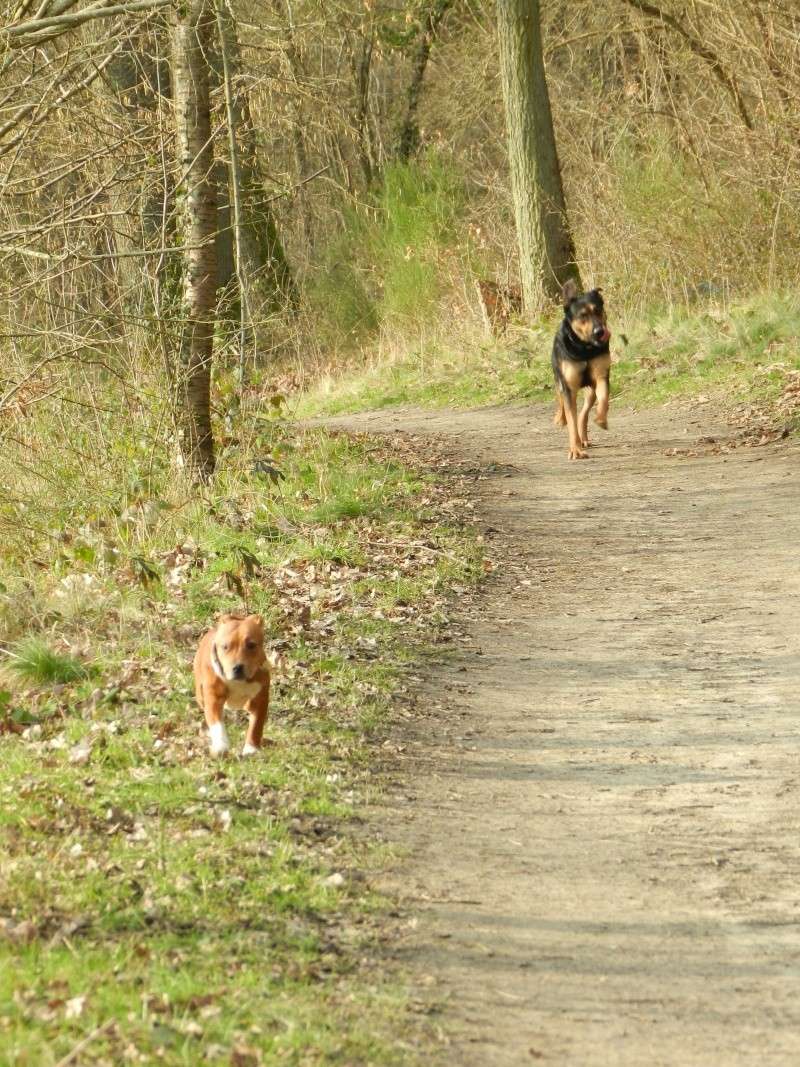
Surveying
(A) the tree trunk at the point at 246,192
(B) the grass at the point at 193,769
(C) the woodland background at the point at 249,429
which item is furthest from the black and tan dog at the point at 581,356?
(A) the tree trunk at the point at 246,192

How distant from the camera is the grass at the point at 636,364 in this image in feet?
54.5

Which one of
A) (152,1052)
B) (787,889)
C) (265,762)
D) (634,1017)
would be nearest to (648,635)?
(265,762)

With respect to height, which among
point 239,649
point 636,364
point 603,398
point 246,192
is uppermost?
point 246,192

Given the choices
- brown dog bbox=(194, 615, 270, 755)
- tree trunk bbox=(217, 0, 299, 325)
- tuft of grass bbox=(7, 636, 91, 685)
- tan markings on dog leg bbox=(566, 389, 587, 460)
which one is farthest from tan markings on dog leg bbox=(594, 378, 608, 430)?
brown dog bbox=(194, 615, 270, 755)

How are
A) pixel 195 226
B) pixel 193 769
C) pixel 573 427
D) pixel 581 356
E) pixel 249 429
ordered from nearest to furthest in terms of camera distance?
pixel 193 769 → pixel 195 226 → pixel 249 429 → pixel 581 356 → pixel 573 427

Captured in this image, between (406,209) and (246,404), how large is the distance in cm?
1462

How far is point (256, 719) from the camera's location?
238 inches

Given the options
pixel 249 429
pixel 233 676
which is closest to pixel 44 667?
pixel 233 676

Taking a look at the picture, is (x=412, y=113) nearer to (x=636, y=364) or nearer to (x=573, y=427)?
(x=636, y=364)

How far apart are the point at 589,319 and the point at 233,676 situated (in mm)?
8039

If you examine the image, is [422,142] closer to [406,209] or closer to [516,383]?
[406,209]

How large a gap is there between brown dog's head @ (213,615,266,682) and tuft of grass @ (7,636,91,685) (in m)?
2.04

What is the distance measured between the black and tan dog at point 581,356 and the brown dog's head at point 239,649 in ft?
25.4

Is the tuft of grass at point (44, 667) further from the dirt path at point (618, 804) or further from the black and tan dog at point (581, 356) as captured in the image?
the black and tan dog at point (581, 356)
